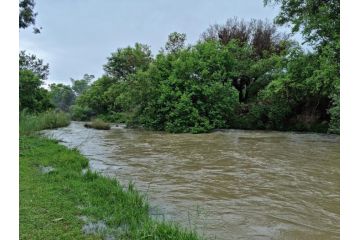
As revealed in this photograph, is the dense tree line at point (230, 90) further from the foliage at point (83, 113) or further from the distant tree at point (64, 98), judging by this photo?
the distant tree at point (64, 98)

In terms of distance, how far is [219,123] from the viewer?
18.9 m

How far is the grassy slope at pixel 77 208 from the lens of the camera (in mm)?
3652

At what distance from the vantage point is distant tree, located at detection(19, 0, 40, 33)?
15.0 m

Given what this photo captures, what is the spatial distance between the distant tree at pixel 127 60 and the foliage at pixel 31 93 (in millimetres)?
8247

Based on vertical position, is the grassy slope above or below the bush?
below

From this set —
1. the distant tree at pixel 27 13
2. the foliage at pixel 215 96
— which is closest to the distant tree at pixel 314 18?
the foliage at pixel 215 96

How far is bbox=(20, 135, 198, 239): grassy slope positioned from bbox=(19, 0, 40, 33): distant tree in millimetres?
10315

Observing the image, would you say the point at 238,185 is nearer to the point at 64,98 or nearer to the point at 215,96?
the point at 215,96

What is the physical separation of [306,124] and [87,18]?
1237 centimetres

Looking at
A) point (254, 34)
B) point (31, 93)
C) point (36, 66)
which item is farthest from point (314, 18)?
point (36, 66)

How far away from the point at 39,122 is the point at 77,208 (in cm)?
1355

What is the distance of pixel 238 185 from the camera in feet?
20.9

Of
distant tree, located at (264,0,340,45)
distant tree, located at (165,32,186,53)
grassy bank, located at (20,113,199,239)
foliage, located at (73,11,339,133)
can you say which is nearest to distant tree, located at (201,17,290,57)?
distant tree, located at (165,32,186,53)

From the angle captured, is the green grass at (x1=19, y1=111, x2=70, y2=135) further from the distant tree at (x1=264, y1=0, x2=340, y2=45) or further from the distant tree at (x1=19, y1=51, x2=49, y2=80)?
the distant tree at (x1=264, y1=0, x2=340, y2=45)
